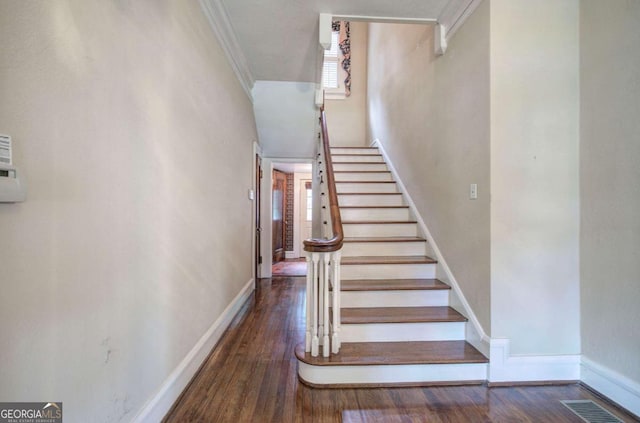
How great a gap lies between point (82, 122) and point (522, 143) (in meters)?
2.30

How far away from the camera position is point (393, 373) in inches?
72.6

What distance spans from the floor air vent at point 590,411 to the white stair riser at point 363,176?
286 cm

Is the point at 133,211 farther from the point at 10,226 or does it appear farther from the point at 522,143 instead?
the point at 522,143

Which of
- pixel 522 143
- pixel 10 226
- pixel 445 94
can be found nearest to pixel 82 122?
pixel 10 226

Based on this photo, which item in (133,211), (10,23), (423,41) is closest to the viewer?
(10,23)

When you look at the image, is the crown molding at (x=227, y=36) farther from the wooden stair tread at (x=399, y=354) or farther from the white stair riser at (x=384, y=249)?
the wooden stair tread at (x=399, y=354)

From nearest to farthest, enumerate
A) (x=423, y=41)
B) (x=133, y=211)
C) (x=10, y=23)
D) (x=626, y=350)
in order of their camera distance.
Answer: (x=10, y=23), (x=133, y=211), (x=626, y=350), (x=423, y=41)

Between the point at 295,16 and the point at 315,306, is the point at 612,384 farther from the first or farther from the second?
the point at 295,16

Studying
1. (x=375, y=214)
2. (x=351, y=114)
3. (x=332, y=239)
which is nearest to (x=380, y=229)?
(x=375, y=214)

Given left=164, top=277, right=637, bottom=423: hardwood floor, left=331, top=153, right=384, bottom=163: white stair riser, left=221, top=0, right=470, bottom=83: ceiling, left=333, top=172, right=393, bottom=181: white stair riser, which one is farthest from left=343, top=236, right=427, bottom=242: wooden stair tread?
left=221, top=0, right=470, bottom=83: ceiling

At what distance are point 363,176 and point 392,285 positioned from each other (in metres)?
1.99

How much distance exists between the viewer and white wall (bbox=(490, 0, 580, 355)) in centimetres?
184

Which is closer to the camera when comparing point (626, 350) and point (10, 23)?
point (10, 23)

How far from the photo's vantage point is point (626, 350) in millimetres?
1607
